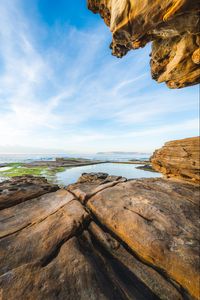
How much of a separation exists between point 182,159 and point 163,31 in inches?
400

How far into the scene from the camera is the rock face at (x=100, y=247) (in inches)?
170

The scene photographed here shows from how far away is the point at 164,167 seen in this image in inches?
634

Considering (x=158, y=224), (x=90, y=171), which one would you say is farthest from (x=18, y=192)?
(x=90, y=171)

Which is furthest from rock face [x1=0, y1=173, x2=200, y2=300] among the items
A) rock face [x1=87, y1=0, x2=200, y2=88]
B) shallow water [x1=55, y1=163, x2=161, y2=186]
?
shallow water [x1=55, y1=163, x2=161, y2=186]

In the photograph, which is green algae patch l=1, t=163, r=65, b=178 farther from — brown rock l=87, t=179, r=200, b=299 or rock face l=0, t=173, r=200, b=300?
brown rock l=87, t=179, r=200, b=299

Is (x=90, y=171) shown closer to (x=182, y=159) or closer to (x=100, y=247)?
(x=182, y=159)

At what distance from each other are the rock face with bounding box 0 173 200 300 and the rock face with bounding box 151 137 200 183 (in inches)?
156

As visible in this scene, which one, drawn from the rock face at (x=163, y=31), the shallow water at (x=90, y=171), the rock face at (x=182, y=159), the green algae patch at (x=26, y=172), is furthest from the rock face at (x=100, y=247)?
the green algae patch at (x=26, y=172)

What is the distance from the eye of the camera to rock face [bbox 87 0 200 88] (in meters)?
6.66

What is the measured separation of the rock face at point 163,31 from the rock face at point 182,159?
5.43m

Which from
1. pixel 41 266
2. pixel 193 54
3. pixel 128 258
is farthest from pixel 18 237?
pixel 193 54

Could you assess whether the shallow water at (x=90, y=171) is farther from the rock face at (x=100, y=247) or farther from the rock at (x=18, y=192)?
the rock face at (x=100, y=247)

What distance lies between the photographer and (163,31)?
349 inches

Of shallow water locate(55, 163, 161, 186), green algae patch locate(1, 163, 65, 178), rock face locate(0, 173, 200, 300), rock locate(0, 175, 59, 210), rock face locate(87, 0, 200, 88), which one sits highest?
rock face locate(87, 0, 200, 88)
